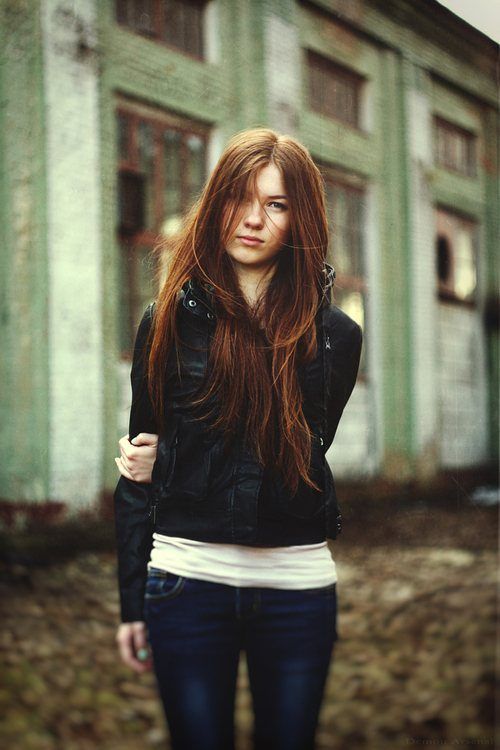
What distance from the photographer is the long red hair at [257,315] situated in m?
1.60

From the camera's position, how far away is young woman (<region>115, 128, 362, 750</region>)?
1459mm

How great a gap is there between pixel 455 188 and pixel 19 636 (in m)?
2.06

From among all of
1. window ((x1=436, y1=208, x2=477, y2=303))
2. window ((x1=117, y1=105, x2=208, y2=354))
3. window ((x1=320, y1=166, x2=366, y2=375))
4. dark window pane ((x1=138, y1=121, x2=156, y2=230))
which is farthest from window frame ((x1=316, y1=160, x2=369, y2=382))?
dark window pane ((x1=138, y1=121, x2=156, y2=230))

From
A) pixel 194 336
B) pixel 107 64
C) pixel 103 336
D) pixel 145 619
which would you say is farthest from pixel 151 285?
pixel 145 619

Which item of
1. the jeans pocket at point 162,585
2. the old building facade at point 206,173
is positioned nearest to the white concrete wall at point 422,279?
the old building facade at point 206,173

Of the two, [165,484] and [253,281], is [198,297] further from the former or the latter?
[165,484]

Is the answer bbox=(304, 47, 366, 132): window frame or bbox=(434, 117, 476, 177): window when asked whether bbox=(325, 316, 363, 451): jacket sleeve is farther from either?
bbox=(434, 117, 476, 177): window

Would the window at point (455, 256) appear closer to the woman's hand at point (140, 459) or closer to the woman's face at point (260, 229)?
the woman's face at point (260, 229)

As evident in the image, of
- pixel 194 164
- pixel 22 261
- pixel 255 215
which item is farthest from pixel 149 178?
pixel 255 215

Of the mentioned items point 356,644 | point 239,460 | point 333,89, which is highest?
point 333,89

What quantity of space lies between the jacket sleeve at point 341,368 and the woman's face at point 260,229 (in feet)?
0.79

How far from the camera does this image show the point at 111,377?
7.15 feet

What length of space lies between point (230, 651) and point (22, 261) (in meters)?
1.34

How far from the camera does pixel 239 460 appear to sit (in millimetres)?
1559
